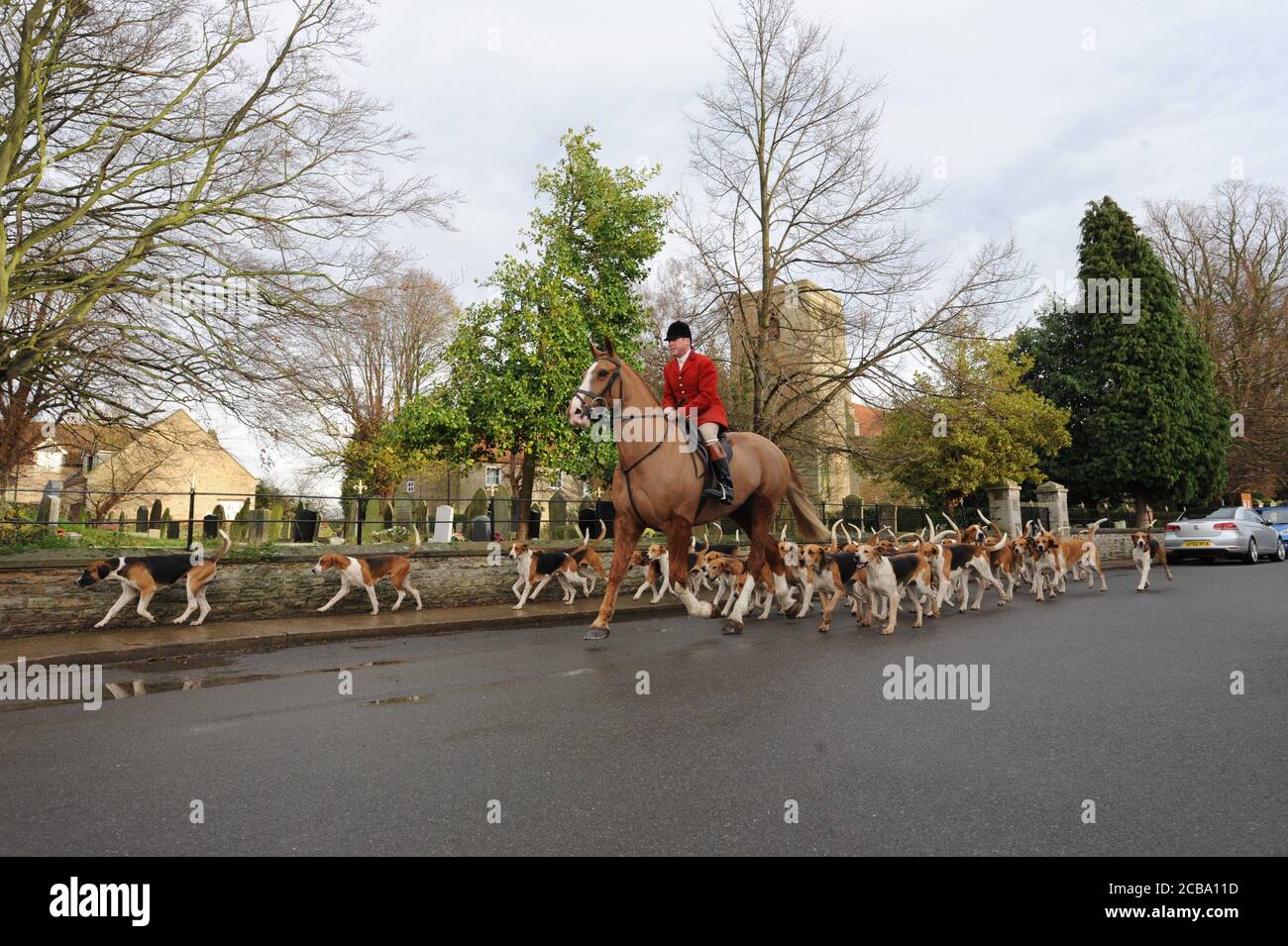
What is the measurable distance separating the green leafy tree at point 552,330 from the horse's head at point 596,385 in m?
10.8

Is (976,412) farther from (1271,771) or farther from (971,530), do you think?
(1271,771)

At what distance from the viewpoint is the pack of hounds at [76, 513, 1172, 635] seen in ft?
29.9

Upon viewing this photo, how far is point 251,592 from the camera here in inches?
399

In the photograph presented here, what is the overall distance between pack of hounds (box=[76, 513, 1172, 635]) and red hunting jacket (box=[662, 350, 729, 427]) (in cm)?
193

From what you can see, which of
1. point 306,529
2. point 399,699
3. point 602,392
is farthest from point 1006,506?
point 399,699

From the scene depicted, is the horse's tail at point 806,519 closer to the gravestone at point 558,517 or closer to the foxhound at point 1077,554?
the foxhound at point 1077,554

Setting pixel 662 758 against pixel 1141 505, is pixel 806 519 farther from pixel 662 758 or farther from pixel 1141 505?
pixel 1141 505

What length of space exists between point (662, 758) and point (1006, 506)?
2615 centimetres

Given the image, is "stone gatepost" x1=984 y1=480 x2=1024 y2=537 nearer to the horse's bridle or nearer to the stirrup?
the stirrup

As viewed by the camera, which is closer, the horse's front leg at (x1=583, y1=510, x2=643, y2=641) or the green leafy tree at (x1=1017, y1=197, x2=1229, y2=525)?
the horse's front leg at (x1=583, y1=510, x2=643, y2=641)

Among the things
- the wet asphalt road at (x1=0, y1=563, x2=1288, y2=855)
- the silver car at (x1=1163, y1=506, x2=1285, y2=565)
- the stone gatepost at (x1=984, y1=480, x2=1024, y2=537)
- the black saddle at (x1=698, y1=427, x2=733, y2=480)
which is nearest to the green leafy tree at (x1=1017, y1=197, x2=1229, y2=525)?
the silver car at (x1=1163, y1=506, x2=1285, y2=565)

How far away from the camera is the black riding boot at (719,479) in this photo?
7715mm

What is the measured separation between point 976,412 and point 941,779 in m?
14.8
